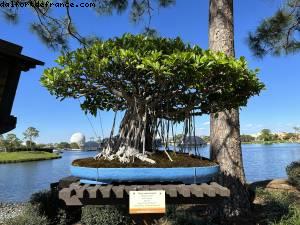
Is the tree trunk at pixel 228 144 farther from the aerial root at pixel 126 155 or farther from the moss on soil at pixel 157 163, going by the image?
the aerial root at pixel 126 155

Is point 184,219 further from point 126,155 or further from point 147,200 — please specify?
point 147,200

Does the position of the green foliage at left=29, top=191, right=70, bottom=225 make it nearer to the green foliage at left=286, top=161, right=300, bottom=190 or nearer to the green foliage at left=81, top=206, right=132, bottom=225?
the green foliage at left=81, top=206, right=132, bottom=225

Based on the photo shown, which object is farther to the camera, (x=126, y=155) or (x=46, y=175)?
(x=46, y=175)

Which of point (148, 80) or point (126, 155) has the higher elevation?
point (148, 80)

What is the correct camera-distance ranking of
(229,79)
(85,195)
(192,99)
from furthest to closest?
(192,99)
(229,79)
(85,195)

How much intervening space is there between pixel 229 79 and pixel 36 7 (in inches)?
185

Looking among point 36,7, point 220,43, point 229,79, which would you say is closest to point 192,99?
point 229,79

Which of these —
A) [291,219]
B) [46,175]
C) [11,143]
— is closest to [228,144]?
[291,219]

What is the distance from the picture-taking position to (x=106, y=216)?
18.7ft

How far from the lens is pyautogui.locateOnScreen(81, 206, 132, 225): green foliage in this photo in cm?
568

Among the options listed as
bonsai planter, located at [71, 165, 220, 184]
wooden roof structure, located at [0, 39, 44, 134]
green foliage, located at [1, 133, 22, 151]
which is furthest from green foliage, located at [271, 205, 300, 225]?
green foliage, located at [1, 133, 22, 151]

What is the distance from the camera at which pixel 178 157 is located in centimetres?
322

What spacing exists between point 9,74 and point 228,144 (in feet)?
9.53

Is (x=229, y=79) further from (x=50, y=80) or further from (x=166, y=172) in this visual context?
(x=50, y=80)
